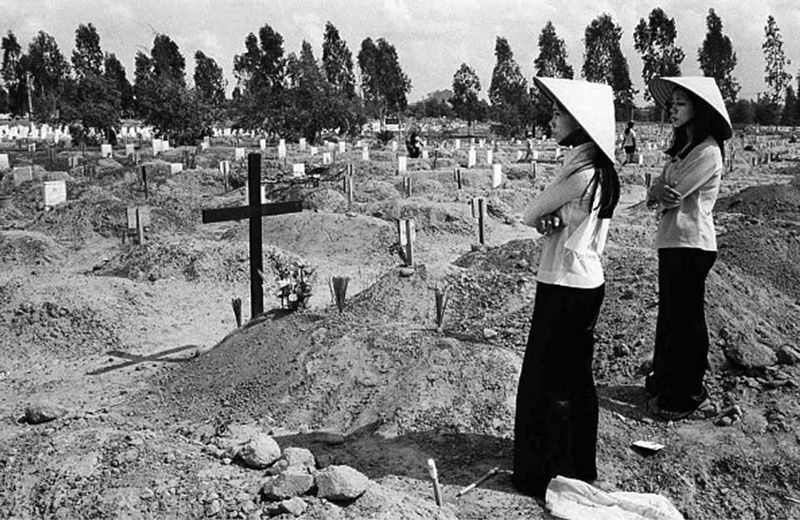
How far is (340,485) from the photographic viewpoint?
11.8 ft

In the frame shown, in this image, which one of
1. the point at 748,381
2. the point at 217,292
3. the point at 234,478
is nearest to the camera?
the point at 234,478

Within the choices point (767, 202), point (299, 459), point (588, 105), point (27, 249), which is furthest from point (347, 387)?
point (767, 202)

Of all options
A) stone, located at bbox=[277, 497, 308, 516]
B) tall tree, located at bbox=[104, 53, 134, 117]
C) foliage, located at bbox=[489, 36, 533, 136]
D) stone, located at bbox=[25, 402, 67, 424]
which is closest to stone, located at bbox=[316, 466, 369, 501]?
stone, located at bbox=[277, 497, 308, 516]

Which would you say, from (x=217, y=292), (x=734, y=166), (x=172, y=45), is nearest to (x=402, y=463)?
(x=217, y=292)

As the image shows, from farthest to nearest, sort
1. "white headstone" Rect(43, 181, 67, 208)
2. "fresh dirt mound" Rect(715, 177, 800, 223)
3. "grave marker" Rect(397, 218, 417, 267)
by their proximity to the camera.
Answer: "white headstone" Rect(43, 181, 67, 208) < "fresh dirt mound" Rect(715, 177, 800, 223) < "grave marker" Rect(397, 218, 417, 267)

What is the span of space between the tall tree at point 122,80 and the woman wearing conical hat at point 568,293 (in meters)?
63.1

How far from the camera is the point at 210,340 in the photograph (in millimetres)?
8578

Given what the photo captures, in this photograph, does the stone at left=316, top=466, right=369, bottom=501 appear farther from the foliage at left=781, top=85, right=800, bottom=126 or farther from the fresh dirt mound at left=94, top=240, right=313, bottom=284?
the foliage at left=781, top=85, right=800, bottom=126

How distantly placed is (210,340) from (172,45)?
74.5 m

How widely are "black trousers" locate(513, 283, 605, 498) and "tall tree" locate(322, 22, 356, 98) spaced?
6868 cm

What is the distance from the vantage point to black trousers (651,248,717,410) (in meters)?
4.98

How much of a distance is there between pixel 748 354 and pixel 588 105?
106 inches

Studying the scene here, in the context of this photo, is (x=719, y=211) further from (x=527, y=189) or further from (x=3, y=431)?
(x=3, y=431)

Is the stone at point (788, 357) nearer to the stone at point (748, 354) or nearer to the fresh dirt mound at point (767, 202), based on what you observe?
the stone at point (748, 354)
